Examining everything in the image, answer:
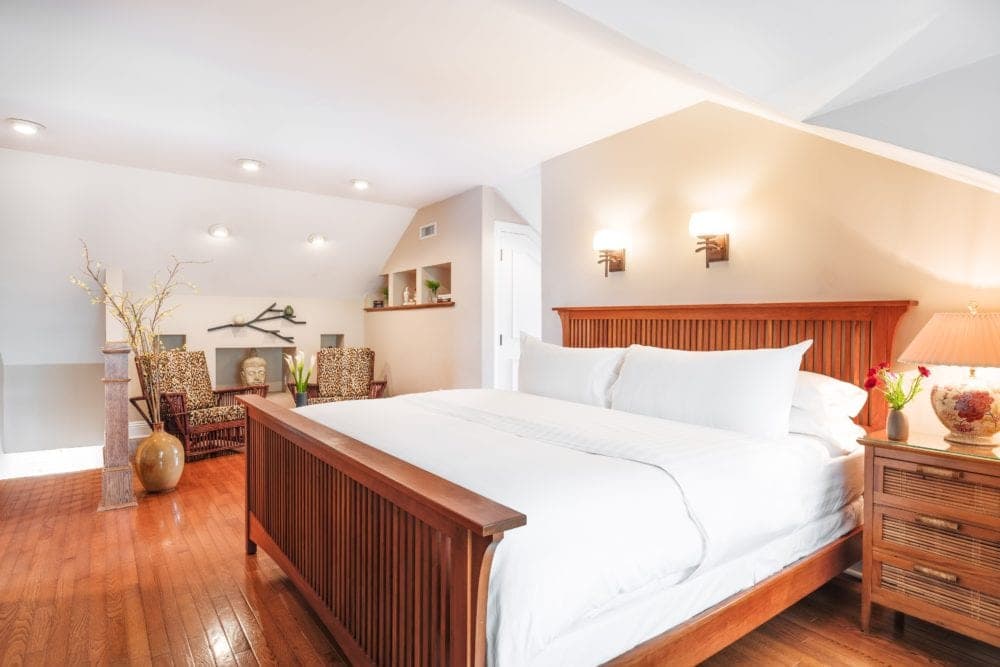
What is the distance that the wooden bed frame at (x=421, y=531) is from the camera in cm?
122

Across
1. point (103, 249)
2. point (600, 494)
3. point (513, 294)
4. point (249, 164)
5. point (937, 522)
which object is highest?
point (249, 164)

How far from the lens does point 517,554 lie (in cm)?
129

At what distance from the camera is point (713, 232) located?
10.1 ft

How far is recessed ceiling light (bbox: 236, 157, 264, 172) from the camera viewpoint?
4.22m

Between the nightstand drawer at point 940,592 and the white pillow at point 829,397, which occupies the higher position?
the white pillow at point 829,397

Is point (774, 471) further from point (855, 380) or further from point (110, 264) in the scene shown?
point (110, 264)

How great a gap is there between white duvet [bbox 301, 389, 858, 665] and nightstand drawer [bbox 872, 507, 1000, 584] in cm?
21

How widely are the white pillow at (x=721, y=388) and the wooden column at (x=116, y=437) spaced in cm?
313

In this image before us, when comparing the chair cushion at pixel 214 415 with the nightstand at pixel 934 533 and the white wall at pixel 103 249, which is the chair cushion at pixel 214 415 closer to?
the white wall at pixel 103 249

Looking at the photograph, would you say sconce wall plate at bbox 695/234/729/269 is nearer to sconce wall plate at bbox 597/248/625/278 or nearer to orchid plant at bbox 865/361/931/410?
sconce wall plate at bbox 597/248/625/278

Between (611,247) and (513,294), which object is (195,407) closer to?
(513,294)

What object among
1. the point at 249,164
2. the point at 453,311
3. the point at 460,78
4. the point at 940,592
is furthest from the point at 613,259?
the point at 249,164

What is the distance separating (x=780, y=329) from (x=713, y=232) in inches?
25.2

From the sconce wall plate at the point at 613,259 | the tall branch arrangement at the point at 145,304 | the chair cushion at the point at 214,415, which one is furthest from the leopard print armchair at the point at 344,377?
the sconce wall plate at the point at 613,259
